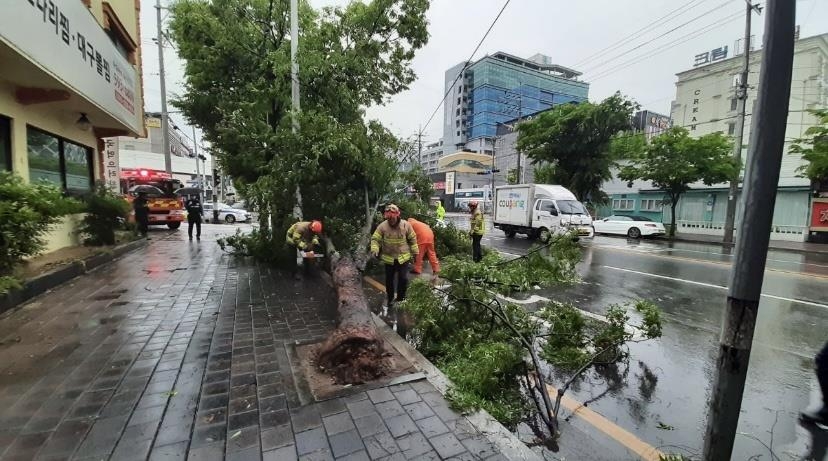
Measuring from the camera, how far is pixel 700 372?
3.85 m

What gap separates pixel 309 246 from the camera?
624 centimetres

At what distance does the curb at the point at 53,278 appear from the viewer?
4.73 metres

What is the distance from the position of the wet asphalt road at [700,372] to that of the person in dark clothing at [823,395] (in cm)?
10

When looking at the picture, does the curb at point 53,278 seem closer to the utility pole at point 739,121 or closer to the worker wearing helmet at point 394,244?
the worker wearing helmet at point 394,244

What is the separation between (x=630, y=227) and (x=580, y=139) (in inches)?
226

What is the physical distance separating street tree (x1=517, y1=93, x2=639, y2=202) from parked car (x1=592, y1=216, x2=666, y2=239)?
173 centimetres

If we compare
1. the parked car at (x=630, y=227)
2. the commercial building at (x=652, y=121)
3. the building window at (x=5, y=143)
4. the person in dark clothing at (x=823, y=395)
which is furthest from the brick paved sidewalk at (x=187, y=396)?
the commercial building at (x=652, y=121)

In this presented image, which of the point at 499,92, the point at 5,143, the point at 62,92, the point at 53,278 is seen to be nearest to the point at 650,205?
the point at 62,92

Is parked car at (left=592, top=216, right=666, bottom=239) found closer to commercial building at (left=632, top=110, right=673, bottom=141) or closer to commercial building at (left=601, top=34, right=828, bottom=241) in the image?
commercial building at (left=601, top=34, right=828, bottom=241)

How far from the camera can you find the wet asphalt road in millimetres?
2820

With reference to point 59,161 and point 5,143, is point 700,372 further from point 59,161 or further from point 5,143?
point 59,161

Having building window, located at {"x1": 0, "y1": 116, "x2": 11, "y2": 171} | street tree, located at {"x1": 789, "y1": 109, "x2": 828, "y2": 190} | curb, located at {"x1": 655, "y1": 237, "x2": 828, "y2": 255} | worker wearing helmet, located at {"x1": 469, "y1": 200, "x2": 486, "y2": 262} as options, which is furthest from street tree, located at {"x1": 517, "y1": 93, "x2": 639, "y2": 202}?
building window, located at {"x1": 0, "y1": 116, "x2": 11, "y2": 171}

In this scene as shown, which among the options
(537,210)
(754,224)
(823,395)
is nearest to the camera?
(754,224)

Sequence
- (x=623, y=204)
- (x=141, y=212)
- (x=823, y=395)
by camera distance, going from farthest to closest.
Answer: (x=623, y=204)
(x=141, y=212)
(x=823, y=395)
